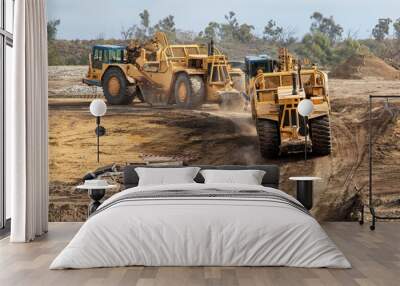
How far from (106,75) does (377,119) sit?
3.70 m

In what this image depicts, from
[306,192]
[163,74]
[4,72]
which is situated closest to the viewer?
[4,72]

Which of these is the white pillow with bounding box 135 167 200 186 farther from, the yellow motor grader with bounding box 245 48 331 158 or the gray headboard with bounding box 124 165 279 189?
the yellow motor grader with bounding box 245 48 331 158

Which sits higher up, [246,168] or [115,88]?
[115,88]

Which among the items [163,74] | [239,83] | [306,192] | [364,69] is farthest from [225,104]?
[364,69]

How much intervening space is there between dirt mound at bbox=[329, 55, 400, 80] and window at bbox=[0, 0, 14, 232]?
4.17 m

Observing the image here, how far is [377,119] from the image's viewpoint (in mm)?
8539

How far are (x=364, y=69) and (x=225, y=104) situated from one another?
1.98 metres

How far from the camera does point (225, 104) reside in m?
8.53

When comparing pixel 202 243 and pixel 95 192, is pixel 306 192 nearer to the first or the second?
pixel 95 192

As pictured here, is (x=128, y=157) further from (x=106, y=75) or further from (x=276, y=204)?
(x=276, y=204)

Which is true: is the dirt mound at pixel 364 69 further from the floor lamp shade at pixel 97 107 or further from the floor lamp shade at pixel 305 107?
the floor lamp shade at pixel 97 107

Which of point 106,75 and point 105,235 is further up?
Result: point 106,75

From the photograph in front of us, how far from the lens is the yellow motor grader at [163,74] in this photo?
28.1ft

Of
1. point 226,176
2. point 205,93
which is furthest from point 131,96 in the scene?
point 226,176
